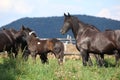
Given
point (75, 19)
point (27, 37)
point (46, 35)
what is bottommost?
point (46, 35)

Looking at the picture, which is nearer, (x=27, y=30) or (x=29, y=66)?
(x=29, y=66)

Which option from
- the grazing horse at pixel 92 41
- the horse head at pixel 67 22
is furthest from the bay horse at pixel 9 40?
the grazing horse at pixel 92 41

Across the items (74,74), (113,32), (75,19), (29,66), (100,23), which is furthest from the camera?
(100,23)

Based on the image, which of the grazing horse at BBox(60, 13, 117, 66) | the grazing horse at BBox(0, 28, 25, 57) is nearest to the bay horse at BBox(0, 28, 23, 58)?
the grazing horse at BBox(0, 28, 25, 57)

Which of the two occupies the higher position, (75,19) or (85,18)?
(75,19)

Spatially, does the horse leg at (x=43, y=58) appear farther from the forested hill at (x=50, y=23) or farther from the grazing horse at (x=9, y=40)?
the forested hill at (x=50, y=23)

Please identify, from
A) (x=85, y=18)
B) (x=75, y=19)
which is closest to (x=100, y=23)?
(x=85, y=18)

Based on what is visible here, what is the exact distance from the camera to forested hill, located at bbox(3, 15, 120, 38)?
40938 mm

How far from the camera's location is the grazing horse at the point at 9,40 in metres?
15.5

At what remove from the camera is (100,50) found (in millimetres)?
13141

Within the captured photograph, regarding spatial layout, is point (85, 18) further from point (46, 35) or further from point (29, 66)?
point (29, 66)

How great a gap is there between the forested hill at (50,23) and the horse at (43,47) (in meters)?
22.8

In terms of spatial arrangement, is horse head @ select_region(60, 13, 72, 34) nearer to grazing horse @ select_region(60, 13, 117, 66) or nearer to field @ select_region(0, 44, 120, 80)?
grazing horse @ select_region(60, 13, 117, 66)

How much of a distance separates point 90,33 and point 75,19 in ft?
3.75
